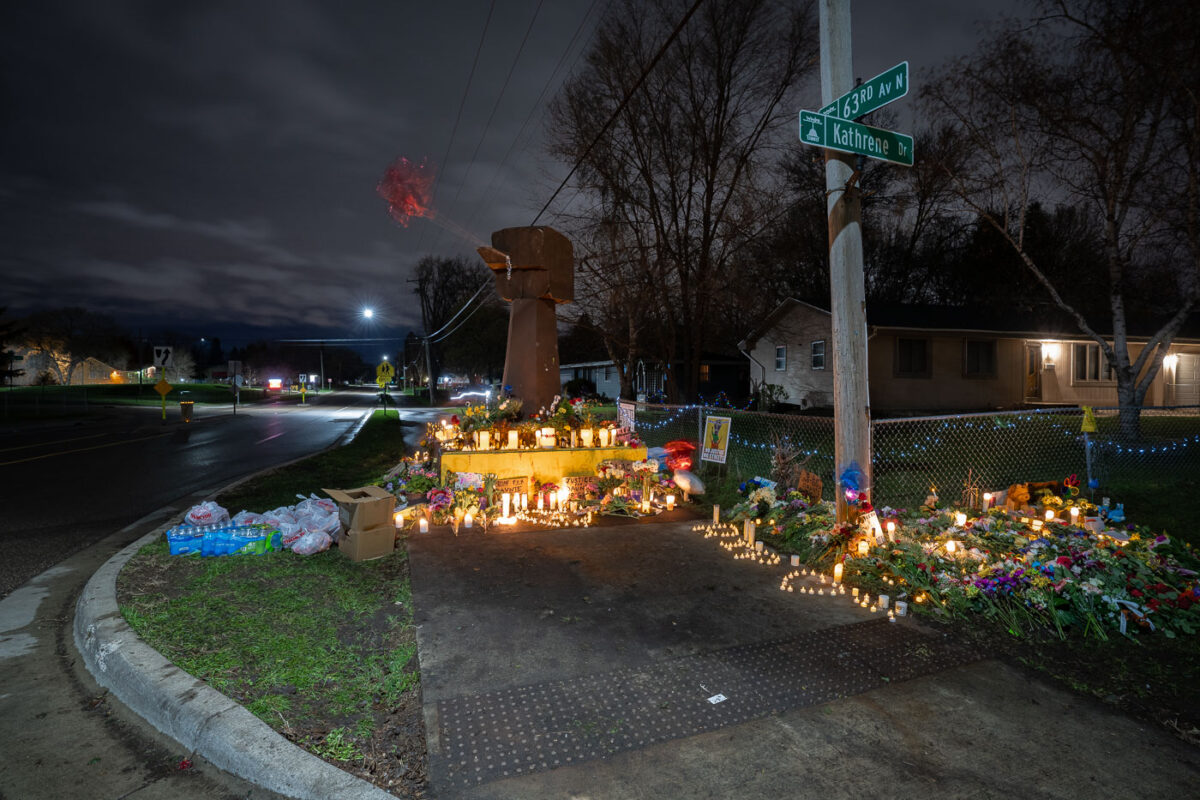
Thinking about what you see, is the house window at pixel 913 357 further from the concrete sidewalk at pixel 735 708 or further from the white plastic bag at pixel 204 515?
the white plastic bag at pixel 204 515

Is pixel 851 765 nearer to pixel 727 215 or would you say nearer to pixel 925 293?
pixel 727 215

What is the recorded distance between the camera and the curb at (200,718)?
7.78ft

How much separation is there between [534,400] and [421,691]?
21.0 ft

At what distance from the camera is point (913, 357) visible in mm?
19719

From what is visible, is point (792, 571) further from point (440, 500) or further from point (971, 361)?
point (971, 361)

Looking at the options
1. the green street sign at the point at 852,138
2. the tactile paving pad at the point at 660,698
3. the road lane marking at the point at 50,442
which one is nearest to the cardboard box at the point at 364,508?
the tactile paving pad at the point at 660,698

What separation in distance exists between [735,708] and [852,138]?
4.71 metres

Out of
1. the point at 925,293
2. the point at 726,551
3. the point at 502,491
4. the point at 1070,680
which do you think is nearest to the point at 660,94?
the point at 502,491

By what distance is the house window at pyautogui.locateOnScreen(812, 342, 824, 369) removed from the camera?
68.8 feet

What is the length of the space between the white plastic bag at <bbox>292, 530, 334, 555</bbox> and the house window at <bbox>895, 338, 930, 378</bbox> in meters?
19.1

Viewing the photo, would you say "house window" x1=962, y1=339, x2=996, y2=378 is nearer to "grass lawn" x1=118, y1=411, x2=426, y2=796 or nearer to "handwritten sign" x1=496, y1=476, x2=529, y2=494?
"handwritten sign" x1=496, y1=476, x2=529, y2=494

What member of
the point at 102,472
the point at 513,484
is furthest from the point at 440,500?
the point at 102,472

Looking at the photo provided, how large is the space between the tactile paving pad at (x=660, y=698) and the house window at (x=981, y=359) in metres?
19.7

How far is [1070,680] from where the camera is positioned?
3.22m
